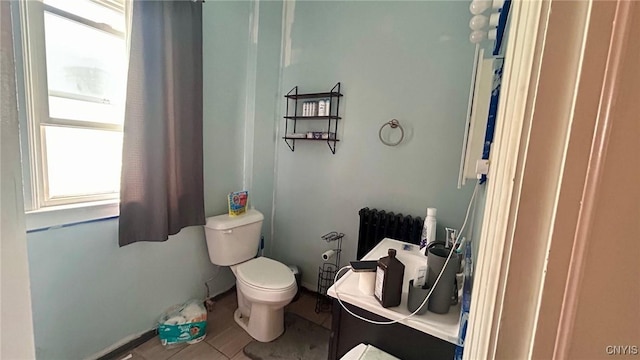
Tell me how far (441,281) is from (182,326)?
1.54 meters

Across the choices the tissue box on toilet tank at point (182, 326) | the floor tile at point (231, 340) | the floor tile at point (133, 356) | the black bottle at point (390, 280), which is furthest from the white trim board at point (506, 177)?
the floor tile at point (133, 356)

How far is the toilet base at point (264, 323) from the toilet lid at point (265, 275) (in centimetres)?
16

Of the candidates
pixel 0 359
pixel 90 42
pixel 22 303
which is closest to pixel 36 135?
pixel 90 42

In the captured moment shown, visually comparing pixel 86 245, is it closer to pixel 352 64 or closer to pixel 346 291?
pixel 346 291

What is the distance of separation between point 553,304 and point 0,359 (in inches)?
58.5

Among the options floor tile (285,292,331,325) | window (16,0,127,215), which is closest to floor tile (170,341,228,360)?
floor tile (285,292,331,325)

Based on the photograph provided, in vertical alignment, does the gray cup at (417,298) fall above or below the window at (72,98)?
below

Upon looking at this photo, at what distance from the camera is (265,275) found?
5.49ft

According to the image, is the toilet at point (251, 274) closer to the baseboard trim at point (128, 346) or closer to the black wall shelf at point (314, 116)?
the baseboard trim at point (128, 346)

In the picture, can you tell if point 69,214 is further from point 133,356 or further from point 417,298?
point 417,298

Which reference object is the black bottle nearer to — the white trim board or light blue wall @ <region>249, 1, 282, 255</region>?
the white trim board

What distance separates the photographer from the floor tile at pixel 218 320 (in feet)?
5.66

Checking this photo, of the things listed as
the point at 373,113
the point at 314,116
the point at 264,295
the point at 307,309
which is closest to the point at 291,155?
the point at 314,116

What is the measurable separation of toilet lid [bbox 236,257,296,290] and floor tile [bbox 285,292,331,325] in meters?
0.45
